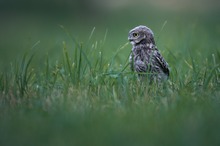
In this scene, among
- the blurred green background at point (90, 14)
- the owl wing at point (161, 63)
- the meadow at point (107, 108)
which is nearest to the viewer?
the meadow at point (107, 108)

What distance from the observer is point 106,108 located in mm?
5520

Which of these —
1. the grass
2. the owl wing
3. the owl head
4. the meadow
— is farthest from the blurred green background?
the grass

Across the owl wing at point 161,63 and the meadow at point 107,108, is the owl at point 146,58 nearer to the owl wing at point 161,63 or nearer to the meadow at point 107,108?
the owl wing at point 161,63

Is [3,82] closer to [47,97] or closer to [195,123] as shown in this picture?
[47,97]

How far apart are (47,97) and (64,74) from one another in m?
0.88

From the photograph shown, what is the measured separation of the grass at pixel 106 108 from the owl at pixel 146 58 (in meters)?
0.17

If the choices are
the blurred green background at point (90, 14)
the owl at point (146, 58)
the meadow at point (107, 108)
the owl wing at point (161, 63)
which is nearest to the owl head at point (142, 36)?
the owl at point (146, 58)

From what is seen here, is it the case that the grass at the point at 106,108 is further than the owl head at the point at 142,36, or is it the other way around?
the owl head at the point at 142,36

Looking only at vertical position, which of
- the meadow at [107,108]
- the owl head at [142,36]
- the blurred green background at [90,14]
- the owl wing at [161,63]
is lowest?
the meadow at [107,108]

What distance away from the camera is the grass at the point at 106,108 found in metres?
4.44

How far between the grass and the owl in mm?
174

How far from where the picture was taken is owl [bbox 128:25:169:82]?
6988 mm

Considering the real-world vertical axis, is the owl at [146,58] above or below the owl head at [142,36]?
below

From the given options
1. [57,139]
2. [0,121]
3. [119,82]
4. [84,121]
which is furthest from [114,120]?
[119,82]
